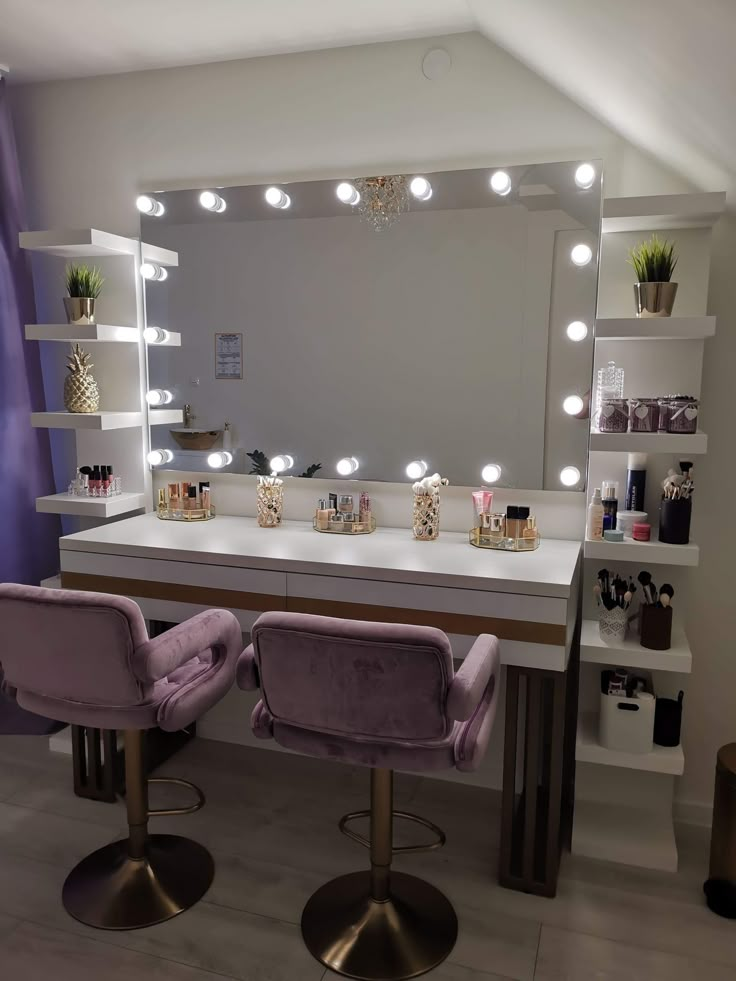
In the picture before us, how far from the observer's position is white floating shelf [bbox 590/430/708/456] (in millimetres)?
2047

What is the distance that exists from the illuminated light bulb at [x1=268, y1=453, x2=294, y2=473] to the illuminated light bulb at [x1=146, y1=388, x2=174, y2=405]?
468 millimetres

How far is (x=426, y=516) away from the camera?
2463mm

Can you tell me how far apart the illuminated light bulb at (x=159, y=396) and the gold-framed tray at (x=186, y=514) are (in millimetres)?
399

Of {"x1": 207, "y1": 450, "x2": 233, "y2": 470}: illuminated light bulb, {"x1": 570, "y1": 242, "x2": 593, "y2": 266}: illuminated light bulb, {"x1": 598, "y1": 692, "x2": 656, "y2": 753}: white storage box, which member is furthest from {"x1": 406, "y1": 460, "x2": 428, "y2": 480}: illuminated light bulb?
{"x1": 598, "y1": 692, "x2": 656, "y2": 753}: white storage box

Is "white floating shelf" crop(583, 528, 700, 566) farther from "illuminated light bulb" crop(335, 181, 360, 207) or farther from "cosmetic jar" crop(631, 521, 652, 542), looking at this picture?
"illuminated light bulb" crop(335, 181, 360, 207)

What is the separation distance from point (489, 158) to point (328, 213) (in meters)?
0.54

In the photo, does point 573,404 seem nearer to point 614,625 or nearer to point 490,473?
point 490,473

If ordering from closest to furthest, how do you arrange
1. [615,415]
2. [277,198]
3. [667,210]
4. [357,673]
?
[357,673] < [667,210] < [615,415] < [277,198]

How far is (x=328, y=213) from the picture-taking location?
8.44 feet

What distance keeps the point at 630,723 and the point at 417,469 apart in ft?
3.29

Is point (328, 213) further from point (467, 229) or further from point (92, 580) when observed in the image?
point (92, 580)

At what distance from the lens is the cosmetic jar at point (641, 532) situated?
2.21 metres

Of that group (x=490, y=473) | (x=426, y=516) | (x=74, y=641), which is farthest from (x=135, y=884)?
(x=490, y=473)

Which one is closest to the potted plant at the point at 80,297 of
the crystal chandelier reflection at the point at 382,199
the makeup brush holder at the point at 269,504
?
the makeup brush holder at the point at 269,504
